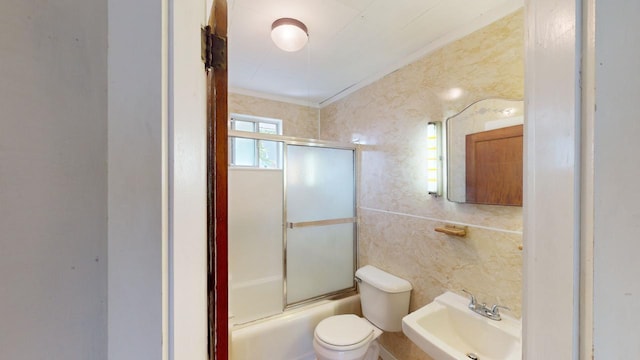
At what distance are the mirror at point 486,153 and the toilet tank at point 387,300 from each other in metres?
0.73

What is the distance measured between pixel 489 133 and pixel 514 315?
95 cm

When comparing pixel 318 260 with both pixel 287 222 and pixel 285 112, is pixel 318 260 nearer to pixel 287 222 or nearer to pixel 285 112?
pixel 287 222

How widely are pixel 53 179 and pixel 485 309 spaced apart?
5.70ft

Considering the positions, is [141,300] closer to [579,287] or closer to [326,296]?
[579,287]

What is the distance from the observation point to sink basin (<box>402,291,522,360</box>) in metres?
1.16

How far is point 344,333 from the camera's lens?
1.68 m

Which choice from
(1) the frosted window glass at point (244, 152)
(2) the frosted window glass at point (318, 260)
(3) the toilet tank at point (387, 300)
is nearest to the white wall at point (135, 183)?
(3) the toilet tank at point (387, 300)

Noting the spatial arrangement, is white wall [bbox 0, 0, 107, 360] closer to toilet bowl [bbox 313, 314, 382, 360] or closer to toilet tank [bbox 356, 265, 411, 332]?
toilet bowl [bbox 313, 314, 382, 360]

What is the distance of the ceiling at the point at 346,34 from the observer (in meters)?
1.31

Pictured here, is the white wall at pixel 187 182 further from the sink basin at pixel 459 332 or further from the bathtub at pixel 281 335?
the bathtub at pixel 281 335

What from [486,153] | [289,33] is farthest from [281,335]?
[289,33]

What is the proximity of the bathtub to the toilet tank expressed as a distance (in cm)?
40

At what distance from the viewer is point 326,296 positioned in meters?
Answer: 2.26

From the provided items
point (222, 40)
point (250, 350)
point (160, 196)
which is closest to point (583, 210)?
point (160, 196)
